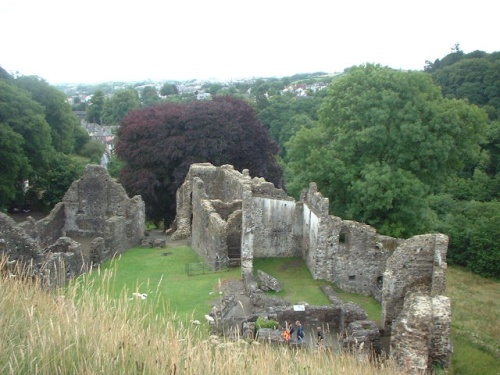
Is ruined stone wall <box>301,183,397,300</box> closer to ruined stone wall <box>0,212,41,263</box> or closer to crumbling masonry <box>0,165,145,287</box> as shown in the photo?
crumbling masonry <box>0,165,145,287</box>

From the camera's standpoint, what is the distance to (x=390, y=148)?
26656 mm

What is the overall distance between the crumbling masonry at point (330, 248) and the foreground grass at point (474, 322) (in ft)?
8.90

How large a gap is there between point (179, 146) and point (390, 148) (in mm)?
14876

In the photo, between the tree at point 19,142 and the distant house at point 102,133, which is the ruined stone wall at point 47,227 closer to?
the tree at point 19,142

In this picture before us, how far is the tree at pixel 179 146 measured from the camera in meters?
35.7

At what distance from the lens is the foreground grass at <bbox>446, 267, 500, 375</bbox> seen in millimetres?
17050

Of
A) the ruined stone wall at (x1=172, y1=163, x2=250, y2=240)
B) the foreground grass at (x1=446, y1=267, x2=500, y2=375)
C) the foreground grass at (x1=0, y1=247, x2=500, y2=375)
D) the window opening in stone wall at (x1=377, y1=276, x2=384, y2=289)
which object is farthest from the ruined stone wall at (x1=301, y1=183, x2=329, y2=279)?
the foreground grass at (x1=0, y1=247, x2=500, y2=375)

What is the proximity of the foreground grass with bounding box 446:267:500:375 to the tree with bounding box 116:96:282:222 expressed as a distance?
592 inches

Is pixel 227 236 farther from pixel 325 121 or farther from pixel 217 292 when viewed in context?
pixel 325 121

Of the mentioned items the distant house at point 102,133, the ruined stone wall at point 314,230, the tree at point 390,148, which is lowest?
the distant house at point 102,133

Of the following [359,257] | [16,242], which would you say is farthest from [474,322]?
[16,242]

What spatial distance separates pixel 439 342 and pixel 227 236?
1154 centimetres

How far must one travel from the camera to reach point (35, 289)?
28.3ft

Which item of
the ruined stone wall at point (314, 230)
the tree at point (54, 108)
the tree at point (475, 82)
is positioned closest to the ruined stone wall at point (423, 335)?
the ruined stone wall at point (314, 230)
